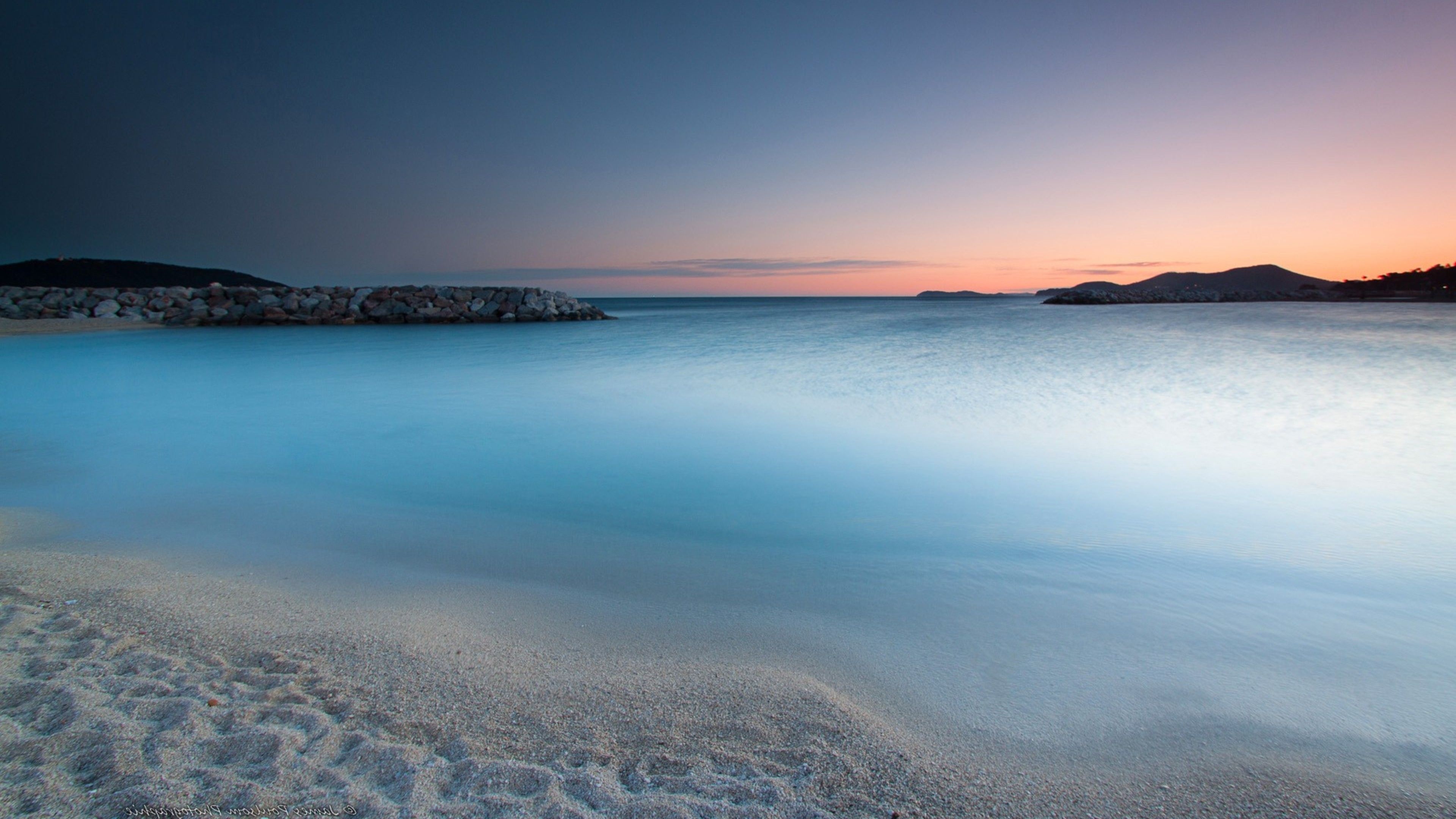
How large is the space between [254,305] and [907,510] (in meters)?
24.1

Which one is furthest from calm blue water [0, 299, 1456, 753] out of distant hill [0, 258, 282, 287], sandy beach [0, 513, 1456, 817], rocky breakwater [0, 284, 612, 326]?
distant hill [0, 258, 282, 287]

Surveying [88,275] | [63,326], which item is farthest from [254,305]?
[88,275]

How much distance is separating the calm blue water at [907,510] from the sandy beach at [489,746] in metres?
0.23

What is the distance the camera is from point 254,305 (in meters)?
20.9

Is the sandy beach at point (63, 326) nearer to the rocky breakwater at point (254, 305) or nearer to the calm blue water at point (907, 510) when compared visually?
the rocky breakwater at point (254, 305)

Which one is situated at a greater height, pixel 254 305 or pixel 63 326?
pixel 254 305

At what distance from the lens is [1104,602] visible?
Result: 97.7 inches

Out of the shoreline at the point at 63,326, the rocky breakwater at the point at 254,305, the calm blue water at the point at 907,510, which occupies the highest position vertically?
the rocky breakwater at the point at 254,305

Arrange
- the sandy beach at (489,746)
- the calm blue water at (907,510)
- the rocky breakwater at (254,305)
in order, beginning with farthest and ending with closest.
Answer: the rocky breakwater at (254,305)
the calm blue water at (907,510)
the sandy beach at (489,746)

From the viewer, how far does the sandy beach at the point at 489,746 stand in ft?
4.43

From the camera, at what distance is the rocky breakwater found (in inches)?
818

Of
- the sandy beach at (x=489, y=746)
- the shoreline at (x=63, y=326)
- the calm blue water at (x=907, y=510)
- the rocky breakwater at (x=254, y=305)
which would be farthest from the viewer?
the rocky breakwater at (x=254, y=305)

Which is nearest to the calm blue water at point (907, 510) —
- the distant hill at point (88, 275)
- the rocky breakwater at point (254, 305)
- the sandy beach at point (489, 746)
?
the sandy beach at point (489, 746)

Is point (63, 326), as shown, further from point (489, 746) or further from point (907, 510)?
point (489, 746)
